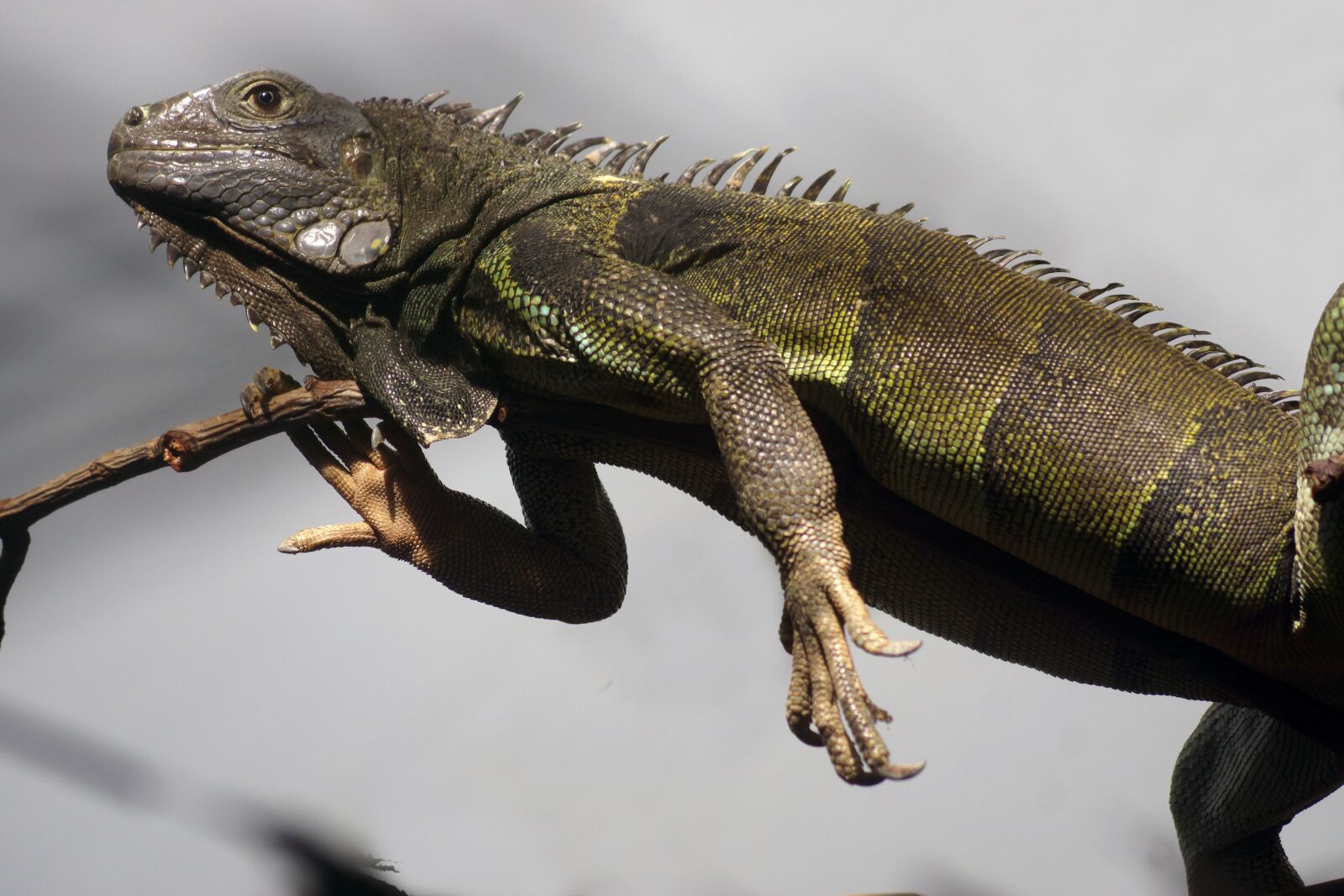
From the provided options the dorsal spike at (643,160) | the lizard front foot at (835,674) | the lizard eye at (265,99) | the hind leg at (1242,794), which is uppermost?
the lizard eye at (265,99)

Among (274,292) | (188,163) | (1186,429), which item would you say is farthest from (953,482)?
(188,163)

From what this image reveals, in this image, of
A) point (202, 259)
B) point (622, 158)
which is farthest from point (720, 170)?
point (202, 259)

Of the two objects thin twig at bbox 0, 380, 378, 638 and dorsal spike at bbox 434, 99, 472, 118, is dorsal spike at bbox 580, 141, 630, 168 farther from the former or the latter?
thin twig at bbox 0, 380, 378, 638

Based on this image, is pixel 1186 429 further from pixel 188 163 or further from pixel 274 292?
pixel 188 163

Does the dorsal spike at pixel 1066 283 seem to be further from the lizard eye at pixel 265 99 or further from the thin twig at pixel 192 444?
the lizard eye at pixel 265 99

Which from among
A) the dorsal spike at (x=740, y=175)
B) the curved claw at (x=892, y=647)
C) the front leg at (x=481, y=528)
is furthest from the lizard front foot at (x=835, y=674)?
the dorsal spike at (x=740, y=175)

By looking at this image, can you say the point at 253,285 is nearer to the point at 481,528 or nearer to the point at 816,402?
the point at 481,528
